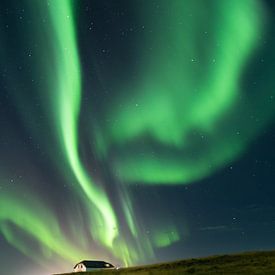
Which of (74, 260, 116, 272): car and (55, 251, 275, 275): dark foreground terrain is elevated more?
(74, 260, 116, 272): car

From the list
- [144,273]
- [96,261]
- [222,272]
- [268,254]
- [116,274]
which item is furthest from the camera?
[96,261]

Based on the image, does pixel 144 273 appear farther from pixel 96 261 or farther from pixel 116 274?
pixel 96 261

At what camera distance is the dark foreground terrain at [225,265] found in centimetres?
3959

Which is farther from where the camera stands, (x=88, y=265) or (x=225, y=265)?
(x=88, y=265)

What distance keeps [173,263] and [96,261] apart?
79.4 meters

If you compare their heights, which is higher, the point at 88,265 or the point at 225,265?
the point at 88,265

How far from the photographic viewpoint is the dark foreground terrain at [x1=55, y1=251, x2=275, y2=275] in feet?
130

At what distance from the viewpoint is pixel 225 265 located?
43.6 metres

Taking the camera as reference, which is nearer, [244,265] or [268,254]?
[244,265]

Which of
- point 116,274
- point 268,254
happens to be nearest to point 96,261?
→ point 116,274

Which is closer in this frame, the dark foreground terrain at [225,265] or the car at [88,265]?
the dark foreground terrain at [225,265]

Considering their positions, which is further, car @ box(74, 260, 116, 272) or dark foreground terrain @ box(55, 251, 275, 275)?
car @ box(74, 260, 116, 272)

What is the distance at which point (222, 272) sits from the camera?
40094 mm

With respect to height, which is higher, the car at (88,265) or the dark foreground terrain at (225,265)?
the car at (88,265)
